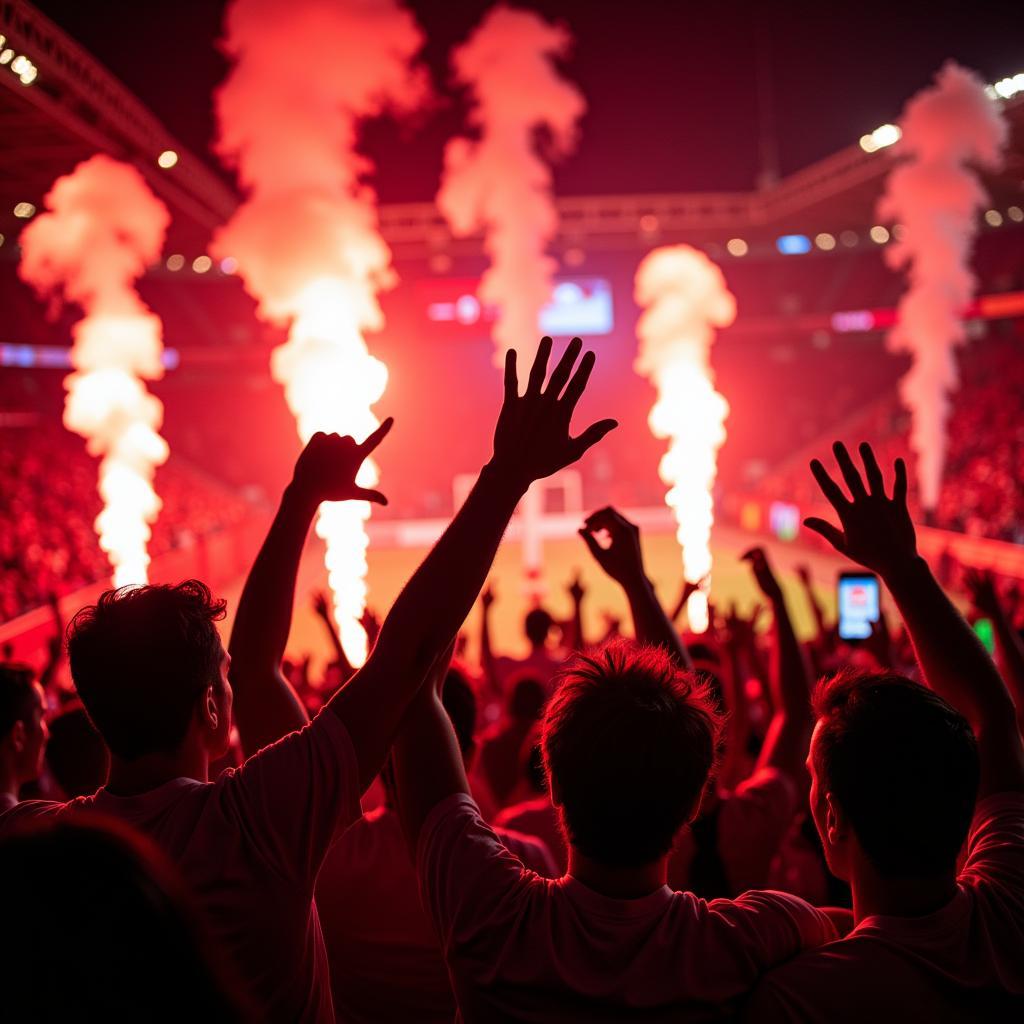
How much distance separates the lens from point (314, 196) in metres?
13.2

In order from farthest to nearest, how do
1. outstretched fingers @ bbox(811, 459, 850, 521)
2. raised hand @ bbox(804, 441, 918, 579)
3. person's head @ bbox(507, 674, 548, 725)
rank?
person's head @ bbox(507, 674, 548, 725) → outstretched fingers @ bbox(811, 459, 850, 521) → raised hand @ bbox(804, 441, 918, 579)

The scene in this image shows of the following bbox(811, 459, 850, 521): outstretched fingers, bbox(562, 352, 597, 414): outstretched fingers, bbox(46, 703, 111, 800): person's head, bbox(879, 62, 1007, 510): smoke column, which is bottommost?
bbox(46, 703, 111, 800): person's head

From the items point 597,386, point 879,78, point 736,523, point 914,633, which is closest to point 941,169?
point 879,78

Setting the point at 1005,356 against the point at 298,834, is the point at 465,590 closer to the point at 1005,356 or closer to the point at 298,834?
the point at 298,834

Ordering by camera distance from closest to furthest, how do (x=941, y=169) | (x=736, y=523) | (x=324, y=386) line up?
1. (x=324, y=386)
2. (x=941, y=169)
3. (x=736, y=523)

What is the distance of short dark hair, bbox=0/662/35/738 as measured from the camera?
2.54 meters

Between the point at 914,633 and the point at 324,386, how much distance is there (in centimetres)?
1115

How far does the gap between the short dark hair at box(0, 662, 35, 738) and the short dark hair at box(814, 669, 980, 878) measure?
7.43 ft

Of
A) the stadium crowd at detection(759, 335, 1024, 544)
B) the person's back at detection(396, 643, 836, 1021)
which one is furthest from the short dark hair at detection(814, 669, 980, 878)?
the stadium crowd at detection(759, 335, 1024, 544)

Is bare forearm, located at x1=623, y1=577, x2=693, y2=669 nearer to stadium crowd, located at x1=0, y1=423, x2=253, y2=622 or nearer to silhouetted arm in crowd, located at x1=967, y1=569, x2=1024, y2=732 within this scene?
silhouetted arm in crowd, located at x1=967, y1=569, x2=1024, y2=732

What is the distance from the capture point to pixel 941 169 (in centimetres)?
2119

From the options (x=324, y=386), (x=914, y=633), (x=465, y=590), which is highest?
(x=324, y=386)

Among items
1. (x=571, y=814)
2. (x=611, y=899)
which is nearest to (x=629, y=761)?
(x=571, y=814)

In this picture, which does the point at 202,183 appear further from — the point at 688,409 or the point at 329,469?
the point at 329,469
